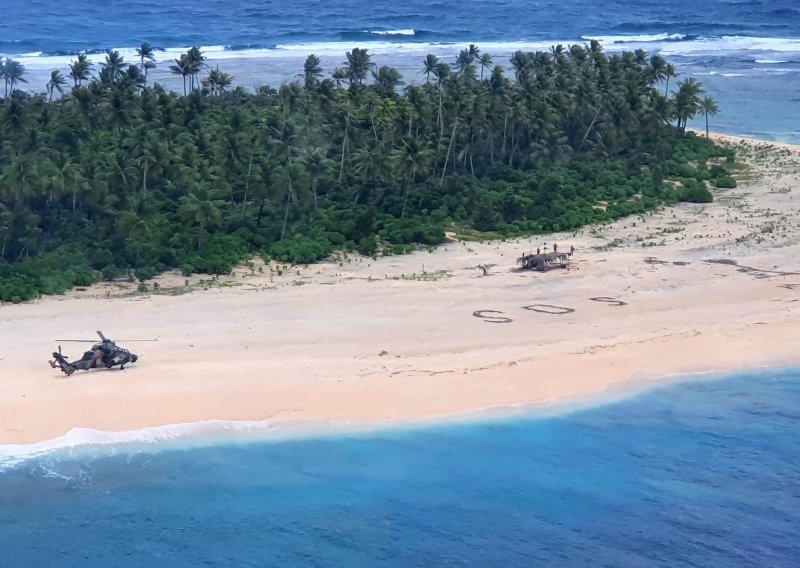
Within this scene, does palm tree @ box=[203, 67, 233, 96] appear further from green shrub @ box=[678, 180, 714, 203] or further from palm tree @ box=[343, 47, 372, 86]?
green shrub @ box=[678, 180, 714, 203]

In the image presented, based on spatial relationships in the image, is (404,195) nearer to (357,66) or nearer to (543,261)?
(543,261)

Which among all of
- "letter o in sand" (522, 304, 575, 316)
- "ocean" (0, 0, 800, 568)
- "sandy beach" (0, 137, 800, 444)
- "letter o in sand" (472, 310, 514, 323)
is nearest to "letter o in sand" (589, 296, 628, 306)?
"sandy beach" (0, 137, 800, 444)

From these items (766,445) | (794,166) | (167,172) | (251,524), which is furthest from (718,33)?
(251,524)

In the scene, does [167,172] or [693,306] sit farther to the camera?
[167,172]

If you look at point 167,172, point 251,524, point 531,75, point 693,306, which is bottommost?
point 251,524

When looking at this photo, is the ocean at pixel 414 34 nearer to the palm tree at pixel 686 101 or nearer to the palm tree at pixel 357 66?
the palm tree at pixel 686 101

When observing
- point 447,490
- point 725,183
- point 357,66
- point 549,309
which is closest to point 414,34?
point 357,66

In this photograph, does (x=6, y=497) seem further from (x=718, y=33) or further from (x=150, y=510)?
(x=718, y=33)

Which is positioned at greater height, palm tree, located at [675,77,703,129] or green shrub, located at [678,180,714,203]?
palm tree, located at [675,77,703,129]
